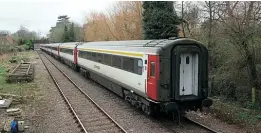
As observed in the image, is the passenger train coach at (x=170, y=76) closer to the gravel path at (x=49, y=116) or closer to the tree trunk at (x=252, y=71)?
the gravel path at (x=49, y=116)

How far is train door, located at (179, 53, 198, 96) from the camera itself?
9945mm

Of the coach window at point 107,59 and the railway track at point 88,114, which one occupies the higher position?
the coach window at point 107,59

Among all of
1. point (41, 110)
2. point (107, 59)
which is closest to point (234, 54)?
point (107, 59)

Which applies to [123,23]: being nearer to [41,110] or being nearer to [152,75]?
[41,110]

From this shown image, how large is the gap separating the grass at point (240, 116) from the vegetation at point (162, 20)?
37.4 ft

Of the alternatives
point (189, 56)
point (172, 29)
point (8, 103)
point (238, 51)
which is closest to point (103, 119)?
point (189, 56)

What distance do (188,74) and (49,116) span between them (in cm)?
575

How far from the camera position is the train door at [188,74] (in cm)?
995

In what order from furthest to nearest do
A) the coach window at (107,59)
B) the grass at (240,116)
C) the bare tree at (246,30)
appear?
the coach window at (107,59)
the bare tree at (246,30)
the grass at (240,116)

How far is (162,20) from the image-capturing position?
23.0 metres

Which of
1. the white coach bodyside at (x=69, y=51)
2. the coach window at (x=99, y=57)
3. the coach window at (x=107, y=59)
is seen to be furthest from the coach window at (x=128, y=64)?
the white coach bodyside at (x=69, y=51)

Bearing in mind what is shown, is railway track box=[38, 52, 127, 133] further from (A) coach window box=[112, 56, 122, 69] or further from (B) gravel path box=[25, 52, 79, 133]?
(A) coach window box=[112, 56, 122, 69]

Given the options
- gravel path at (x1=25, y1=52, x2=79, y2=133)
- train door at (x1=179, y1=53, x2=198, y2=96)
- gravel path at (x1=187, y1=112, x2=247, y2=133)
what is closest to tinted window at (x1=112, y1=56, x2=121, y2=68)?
gravel path at (x1=25, y1=52, x2=79, y2=133)

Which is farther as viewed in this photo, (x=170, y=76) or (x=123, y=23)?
(x=123, y=23)
